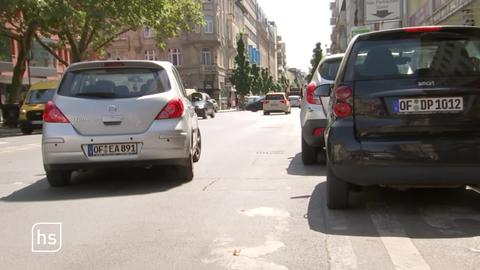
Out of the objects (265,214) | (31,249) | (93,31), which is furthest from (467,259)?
(93,31)

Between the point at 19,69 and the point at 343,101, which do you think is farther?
the point at 19,69

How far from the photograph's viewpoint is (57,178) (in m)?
8.09

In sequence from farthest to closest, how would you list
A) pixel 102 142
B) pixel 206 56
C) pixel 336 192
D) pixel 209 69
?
pixel 206 56, pixel 209 69, pixel 102 142, pixel 336 192

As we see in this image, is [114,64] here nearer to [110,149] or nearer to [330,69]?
[110,149]

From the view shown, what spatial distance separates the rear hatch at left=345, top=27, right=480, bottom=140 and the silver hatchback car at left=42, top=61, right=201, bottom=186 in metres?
2.78

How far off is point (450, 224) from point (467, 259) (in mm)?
1044

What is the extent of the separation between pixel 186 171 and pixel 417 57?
3.62m

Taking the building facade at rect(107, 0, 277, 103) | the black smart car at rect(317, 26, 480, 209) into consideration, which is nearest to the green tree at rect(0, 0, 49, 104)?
the black smart car at rect(317, 26, 480, 209)

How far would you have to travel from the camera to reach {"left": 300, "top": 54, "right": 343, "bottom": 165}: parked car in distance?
916 cm

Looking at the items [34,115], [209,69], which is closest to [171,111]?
[34,115]

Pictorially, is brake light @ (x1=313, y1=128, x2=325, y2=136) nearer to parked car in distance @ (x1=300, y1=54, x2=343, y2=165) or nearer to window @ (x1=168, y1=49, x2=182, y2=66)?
parked car in distance @ (x1=300, y1=54, x2=343, y2=165)

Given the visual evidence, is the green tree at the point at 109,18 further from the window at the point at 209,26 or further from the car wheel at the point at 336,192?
the window at the point at 209,26

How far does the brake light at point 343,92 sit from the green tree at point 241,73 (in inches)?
3085

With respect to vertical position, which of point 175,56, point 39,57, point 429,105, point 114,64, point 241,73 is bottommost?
point 429,105
